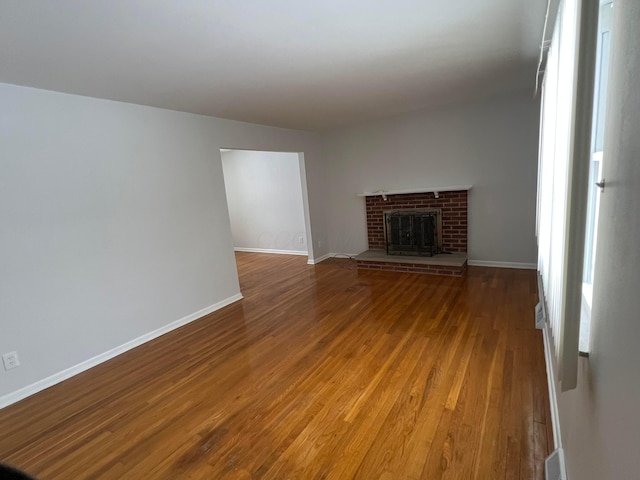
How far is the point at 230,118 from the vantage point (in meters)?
3.92

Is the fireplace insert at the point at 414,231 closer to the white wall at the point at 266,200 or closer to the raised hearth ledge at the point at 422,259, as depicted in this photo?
the raised hearth ledge at the point at 422,259

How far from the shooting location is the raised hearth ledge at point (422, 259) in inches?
174

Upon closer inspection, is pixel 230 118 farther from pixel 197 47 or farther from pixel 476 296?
pixel 476 296

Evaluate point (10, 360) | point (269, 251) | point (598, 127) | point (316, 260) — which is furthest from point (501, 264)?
point (10, 360)

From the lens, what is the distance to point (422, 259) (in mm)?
4652

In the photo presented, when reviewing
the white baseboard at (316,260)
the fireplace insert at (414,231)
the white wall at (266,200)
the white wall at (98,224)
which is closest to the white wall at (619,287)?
the white wall at (98,224)

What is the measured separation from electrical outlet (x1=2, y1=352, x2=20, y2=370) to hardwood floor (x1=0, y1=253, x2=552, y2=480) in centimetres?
28

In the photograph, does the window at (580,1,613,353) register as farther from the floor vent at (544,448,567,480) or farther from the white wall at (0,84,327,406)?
the white wall at (0,84,327,406)

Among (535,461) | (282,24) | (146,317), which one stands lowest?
(535,461)

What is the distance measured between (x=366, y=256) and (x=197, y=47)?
12.5 ft

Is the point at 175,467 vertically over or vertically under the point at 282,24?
under

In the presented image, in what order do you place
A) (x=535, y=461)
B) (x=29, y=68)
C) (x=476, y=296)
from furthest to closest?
(x=476, y=296), (x=29, y=68), (x=535, y=461)

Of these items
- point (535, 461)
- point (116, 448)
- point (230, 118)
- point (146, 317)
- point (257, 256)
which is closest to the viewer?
point (535, 461)

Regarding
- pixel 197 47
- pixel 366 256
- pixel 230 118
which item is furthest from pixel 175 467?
pixel 366 256
